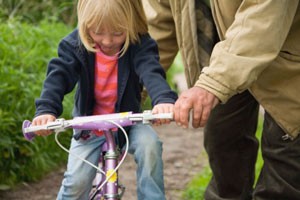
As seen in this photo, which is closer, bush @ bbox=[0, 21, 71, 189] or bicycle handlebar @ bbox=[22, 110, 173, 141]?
bicycle handlebar @ bbox=[22, 110, 173, 141]

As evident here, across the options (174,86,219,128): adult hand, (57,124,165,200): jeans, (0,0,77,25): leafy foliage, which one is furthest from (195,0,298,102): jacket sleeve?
(0,0,77,25): leafy foliage

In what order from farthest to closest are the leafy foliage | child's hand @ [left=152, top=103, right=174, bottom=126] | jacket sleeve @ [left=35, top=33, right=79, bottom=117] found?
the leafy foliage
jacket sleeve @ [left=35, top=33, right=79, bottom=117]
child's hand @ [left=152, top=103, right=174, bottom=126]

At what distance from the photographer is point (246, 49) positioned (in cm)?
298

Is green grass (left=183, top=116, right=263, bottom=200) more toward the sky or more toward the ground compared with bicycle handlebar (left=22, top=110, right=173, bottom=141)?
more toward the ground

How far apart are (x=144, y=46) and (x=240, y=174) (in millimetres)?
1422

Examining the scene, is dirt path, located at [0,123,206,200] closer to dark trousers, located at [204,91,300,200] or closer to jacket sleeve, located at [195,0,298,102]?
dark trousers, located at [204,91,300,200]

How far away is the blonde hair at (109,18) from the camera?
3.14 metres

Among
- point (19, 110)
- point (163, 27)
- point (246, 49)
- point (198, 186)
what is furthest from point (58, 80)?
point (198, 186)

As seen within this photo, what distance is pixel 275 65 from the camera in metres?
3.37

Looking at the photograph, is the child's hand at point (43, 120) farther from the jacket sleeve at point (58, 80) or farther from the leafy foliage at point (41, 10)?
the leafy foliage at point (41, 10)

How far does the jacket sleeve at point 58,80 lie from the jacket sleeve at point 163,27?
959mm

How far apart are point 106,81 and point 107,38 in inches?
9.3

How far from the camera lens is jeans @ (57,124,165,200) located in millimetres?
3068

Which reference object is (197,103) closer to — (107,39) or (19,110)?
(107,39)
